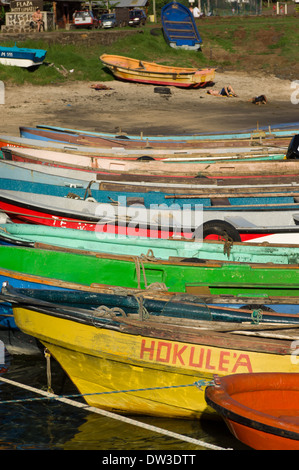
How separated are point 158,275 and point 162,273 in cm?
7

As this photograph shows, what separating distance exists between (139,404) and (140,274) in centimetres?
215

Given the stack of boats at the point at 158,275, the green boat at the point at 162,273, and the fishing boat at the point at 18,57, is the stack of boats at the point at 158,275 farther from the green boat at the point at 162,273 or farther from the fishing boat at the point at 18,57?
the fishing boat at the point at 18,57

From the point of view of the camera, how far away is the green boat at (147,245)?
33.8ft

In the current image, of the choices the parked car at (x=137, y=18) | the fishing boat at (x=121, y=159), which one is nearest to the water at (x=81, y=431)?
the fishing boat at (x=121, y=159)

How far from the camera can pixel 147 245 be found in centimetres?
1054

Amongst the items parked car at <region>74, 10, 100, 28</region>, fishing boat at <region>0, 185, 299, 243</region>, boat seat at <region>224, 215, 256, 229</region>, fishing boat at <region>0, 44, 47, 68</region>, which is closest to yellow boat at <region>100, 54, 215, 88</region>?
fishing boat at <region>0, 44, 47, 68</region>

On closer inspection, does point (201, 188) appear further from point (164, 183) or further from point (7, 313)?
point (7, 313)

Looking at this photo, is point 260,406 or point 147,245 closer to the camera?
point 260,406

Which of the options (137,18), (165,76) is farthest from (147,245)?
Result: (137,18)

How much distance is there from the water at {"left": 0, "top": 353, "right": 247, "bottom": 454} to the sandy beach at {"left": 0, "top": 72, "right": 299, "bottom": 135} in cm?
1408

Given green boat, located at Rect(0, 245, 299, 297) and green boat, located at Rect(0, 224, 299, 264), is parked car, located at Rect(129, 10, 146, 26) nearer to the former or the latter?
green boat, located at Rect(0, 224, 299, 264)

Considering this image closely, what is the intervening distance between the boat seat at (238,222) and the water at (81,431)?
4.41 m

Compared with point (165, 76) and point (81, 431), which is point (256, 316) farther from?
point (165, 76)
